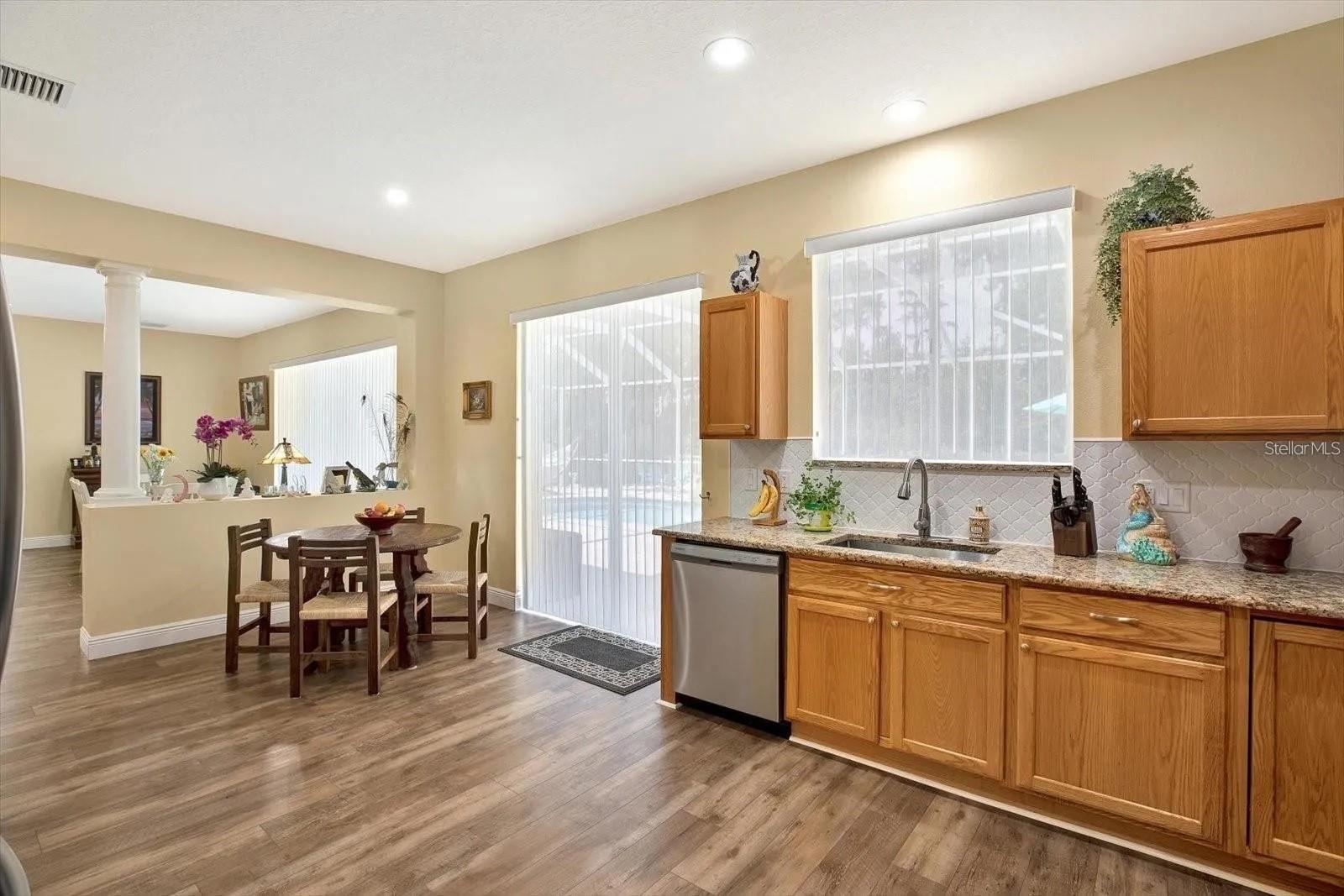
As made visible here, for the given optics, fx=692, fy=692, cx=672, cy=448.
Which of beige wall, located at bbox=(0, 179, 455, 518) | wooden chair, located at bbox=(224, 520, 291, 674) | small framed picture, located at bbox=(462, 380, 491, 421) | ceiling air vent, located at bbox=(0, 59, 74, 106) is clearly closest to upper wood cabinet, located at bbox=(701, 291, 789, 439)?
small framed picture, located at bbox=(462, 380, 491, 421)

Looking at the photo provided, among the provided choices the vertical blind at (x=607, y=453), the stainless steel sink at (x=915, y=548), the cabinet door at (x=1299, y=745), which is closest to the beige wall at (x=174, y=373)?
the vertical blind at (x=607, y=453)

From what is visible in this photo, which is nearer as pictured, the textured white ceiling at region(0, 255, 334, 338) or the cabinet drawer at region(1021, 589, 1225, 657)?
the cabinet drawer at region(1021, 589, 1225, 657)

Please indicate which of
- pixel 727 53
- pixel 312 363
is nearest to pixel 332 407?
pixel 312 363

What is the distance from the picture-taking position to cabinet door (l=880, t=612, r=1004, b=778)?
99.8 inches

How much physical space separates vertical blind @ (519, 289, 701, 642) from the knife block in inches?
74.4

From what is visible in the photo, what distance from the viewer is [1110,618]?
2303 millimetres

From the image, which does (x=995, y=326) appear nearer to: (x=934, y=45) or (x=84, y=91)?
(x=934, y=45)

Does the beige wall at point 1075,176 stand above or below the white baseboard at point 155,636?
above

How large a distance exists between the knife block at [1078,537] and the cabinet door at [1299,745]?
2.08 ft

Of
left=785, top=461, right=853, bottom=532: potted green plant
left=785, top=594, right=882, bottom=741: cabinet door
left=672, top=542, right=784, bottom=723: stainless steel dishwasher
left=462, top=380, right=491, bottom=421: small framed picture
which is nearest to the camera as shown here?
left=785, top=594, right=882, bottom=741: cabinet door

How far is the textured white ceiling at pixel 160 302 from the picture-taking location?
5.88m

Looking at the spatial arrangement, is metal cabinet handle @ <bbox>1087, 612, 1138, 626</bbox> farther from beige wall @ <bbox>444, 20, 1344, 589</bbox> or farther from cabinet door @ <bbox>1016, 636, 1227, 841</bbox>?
beige wall @ <bbox>444, 20, 1344, 589</bbox>

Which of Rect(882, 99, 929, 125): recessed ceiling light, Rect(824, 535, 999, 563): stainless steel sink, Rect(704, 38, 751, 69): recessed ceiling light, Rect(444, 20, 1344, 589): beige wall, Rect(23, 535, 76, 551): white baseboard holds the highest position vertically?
Rect(704, 38, 751, 69): recessed ceiling light

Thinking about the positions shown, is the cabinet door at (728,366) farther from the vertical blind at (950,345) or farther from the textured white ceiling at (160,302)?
the textured white ceiling at (160,302)
